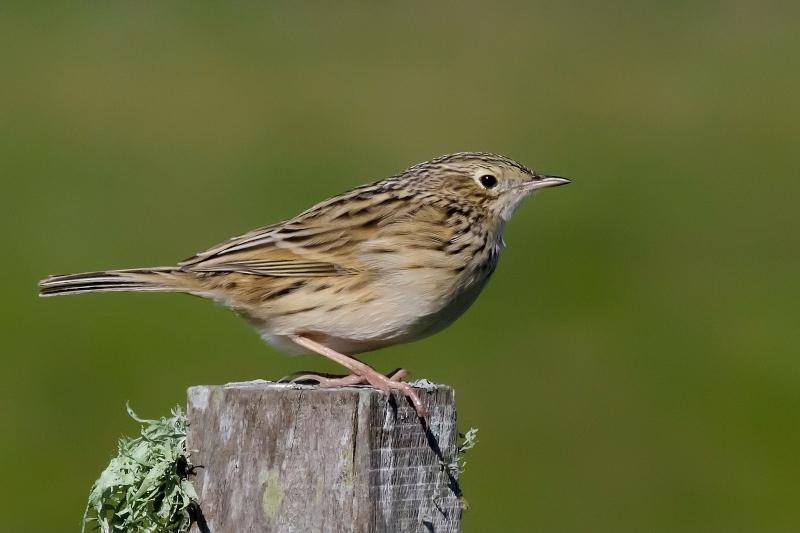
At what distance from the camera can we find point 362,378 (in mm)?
6422

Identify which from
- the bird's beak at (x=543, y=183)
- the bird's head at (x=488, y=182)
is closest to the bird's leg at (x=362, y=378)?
the bird's head at (x=488, y=182)

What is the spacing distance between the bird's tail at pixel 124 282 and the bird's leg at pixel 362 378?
2.17ft

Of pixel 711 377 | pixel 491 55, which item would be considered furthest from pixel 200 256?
pixel 491 55

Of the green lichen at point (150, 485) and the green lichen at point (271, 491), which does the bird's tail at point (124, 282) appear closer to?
the green lichen at point (150, 485)

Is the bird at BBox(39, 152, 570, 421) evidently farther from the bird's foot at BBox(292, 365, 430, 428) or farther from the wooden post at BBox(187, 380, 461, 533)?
the wooden post at BBox(187, 380, 461, 533)

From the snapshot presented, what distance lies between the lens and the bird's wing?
23.2 feet

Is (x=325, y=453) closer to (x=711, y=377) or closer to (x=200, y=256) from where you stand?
(x=200, y=256)

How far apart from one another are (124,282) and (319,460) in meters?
2.50

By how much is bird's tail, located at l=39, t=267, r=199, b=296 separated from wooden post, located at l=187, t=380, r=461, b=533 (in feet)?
6.30

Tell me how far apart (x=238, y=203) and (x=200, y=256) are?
10886 mm

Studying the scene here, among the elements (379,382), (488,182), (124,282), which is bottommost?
(379,382)

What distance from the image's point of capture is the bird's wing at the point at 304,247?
7086mm

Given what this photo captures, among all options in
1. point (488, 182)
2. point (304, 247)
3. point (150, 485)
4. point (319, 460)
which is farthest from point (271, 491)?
point (488, 182)

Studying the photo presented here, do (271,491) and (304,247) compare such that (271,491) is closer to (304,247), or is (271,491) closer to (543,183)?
(304,247)
